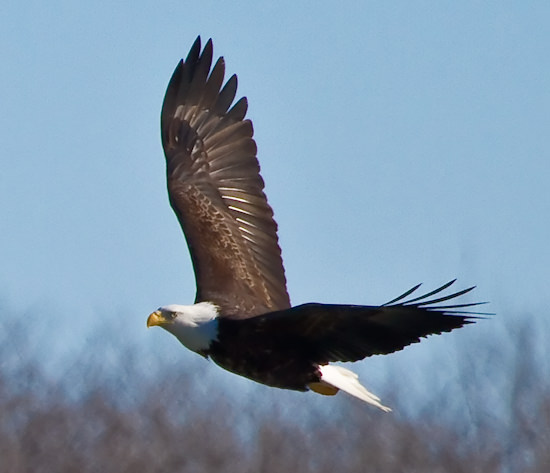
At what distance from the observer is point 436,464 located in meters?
29.1

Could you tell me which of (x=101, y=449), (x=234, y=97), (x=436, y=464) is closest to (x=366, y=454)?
(x=436, y=464)

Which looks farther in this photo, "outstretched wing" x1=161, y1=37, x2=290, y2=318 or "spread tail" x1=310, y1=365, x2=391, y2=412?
"outstretched wing" x1=161, y1=37, x2=290, y2=318

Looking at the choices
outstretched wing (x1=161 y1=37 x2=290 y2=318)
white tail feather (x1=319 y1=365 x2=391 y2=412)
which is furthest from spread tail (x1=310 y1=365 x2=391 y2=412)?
outstretched wing (x1=161 y1=37 x2=290 y2=318)

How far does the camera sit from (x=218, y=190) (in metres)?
13.6

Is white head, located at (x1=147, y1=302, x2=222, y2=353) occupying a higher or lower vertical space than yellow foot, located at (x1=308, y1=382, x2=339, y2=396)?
higher

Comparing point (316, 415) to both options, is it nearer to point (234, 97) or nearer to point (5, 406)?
point (5, 406)

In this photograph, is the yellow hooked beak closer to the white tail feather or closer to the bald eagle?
the bald eagle

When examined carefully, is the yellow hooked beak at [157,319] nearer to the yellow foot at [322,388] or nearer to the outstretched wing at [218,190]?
the outstretched wing at [218,190]

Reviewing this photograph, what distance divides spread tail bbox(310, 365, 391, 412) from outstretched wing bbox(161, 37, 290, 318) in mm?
523

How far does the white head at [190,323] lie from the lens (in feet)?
40.7

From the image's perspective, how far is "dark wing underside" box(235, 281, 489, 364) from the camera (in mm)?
11688

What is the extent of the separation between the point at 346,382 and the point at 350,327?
640 mm


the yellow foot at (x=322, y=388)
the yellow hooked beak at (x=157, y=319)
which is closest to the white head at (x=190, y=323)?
the yellow hooked beak at (x=157, y=319)

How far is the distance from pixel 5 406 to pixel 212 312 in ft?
62.5
